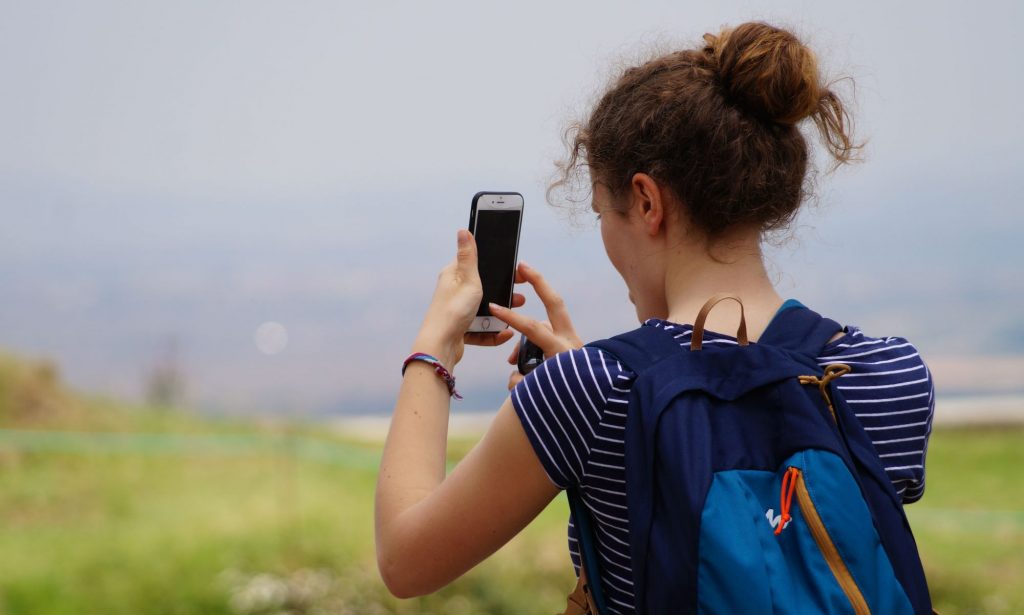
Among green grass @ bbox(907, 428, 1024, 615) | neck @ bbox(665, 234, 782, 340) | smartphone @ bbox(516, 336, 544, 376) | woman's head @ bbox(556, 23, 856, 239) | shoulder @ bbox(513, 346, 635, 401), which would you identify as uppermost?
woman's head @ bbox(556, 23, 856, 239)

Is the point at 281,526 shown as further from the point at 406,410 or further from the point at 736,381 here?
the point at 736,381

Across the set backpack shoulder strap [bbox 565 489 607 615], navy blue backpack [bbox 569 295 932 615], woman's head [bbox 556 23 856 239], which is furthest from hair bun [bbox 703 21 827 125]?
backpack shoulder strap [bbox 565 489 607 615]

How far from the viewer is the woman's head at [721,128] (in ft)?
3.85

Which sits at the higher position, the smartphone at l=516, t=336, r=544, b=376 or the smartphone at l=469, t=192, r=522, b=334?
the smartphone at l=469, t=192, r=522, b=334

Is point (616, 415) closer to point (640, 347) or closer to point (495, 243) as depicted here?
point (640, 347)

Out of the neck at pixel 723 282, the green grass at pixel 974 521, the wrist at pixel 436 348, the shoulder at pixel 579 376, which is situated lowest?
the green grass at pixel 974 521

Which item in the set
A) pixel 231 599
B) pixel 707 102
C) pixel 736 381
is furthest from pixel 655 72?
pixel 231 599

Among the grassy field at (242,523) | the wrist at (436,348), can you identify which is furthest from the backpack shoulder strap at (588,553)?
the grassy field at (242,523)

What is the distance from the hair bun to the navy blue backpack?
250mm

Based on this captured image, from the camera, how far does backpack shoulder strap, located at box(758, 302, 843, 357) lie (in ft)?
3.71

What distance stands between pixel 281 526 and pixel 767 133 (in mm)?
3142

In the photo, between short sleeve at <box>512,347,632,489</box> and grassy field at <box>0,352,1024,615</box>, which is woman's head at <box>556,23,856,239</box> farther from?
grassy field at <box>0,352,1024,615</box>

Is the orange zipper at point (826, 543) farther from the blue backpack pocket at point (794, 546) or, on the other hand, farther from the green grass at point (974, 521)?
the green grass at point (974, 521)

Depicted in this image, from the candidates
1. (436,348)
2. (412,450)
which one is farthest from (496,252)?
(412,450)
